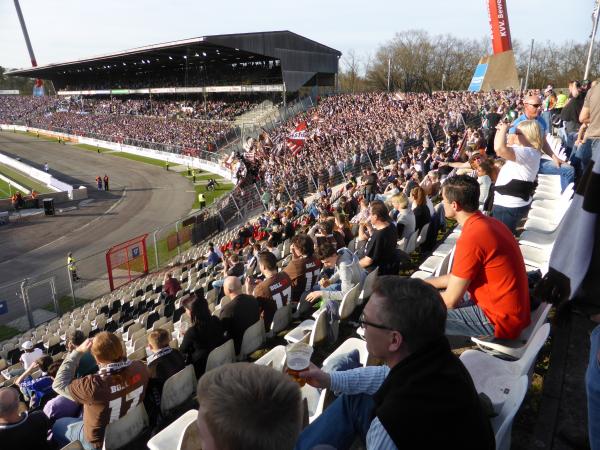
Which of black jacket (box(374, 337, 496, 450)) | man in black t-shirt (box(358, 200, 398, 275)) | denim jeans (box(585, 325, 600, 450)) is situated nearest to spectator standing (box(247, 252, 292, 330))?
man in black t-shirt (box(358, 200, 398, 275))

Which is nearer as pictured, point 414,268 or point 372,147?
point 414,268

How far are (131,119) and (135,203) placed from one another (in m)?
37.0

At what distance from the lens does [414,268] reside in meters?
6.71

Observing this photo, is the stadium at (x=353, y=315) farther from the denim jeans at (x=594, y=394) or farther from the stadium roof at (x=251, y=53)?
Answer: the stadium roof at (x=251, y=53)

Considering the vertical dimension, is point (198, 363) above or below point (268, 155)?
above

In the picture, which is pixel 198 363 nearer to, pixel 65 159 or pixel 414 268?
pixel 414 268

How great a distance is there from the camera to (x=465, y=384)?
1766 millimetres

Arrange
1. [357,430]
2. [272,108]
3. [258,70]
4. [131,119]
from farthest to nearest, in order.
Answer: [131,119] → [258,70] → [272,108] → [357,430]

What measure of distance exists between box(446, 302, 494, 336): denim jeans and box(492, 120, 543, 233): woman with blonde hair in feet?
7.15

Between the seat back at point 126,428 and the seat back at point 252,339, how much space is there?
1.21 metres

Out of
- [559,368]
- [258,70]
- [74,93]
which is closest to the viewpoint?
[559,368]

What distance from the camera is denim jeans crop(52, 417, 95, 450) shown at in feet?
11.7

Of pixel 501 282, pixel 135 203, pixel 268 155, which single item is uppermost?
pixel 501 282

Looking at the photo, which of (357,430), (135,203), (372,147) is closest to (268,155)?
(135,203)
